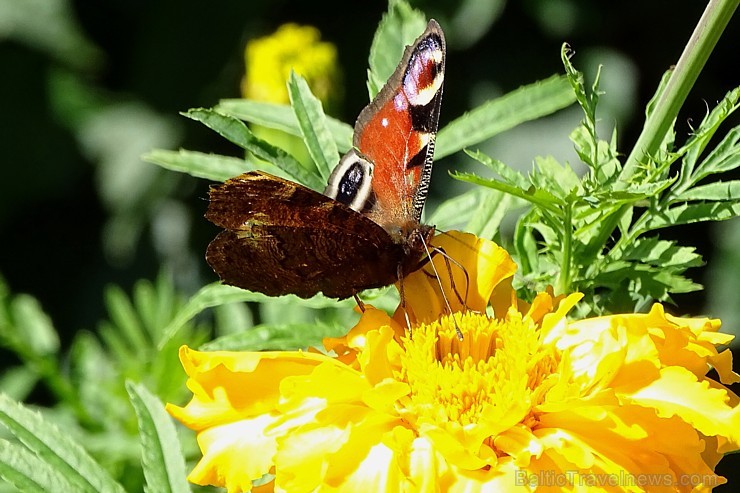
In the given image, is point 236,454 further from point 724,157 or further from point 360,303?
point 724,157

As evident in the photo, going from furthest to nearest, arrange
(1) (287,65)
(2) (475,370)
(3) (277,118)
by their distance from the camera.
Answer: (1) (287,65)
(3) (277,118)
(2) (475,370)

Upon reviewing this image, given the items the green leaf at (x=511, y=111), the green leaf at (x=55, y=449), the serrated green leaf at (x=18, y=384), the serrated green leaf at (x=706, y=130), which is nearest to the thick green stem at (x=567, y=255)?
the serrated green leaf at (x=706, y=130)

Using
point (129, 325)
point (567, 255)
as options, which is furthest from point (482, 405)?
point (129, 325)

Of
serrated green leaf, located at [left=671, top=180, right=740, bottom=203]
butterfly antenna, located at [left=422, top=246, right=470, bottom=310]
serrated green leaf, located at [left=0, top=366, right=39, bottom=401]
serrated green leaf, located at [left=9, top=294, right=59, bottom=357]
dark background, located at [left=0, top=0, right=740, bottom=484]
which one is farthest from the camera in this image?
dark background, located at [left=0, top=0, right=740, bottom=484]

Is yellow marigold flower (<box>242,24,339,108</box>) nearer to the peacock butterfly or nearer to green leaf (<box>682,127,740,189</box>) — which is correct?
the peacock butterfly

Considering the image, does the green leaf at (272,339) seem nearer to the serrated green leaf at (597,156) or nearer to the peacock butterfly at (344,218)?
the peacock butterfly at (344,218)

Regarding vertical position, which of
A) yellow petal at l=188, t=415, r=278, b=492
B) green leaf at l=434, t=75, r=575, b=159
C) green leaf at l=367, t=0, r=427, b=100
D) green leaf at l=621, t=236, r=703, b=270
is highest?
green leaf at l=367, t=0, r=427, b=100

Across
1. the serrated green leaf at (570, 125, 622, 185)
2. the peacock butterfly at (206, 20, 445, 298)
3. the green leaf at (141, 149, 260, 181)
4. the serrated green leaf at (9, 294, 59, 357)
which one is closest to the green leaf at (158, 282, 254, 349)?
the peacock butterfly at (206, 20, 445, 298)
